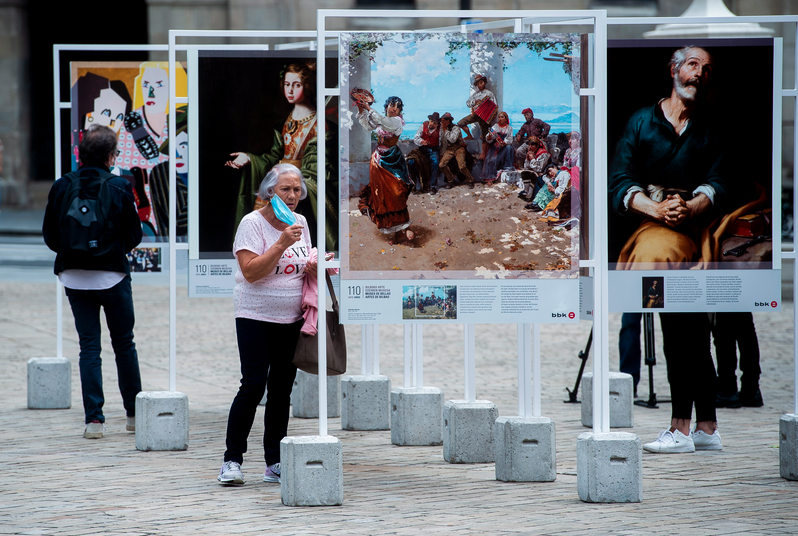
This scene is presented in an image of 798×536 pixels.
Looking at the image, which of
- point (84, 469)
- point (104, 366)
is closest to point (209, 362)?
point (104, 366)

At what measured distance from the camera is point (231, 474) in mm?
6430

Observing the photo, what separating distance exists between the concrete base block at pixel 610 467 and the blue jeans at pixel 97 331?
348cm

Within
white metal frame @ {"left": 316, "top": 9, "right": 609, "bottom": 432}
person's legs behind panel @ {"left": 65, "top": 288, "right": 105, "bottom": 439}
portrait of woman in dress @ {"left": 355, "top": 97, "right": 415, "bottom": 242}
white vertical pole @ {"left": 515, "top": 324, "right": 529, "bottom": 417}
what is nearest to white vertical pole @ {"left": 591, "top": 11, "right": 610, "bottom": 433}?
white metal frame @ {"left": 316, "top": 9, "right": 609, "bottom": 432}

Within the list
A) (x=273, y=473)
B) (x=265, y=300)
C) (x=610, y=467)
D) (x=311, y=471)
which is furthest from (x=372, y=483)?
(x=610, y=467)

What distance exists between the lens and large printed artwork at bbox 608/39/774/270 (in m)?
6.79

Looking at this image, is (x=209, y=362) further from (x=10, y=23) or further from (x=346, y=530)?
(x=10, y=23)

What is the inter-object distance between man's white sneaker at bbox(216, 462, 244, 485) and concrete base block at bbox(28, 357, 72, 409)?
318 centimetres

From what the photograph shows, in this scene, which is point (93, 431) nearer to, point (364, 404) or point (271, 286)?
point (364, 404)

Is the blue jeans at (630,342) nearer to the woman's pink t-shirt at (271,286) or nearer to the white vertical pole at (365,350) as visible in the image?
the white vertical pole at (365,350)

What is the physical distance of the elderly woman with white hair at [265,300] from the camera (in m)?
6.27

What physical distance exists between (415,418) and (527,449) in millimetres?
1468

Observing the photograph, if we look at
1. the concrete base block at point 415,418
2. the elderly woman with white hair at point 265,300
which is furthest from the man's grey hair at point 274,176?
the concrete base block at point 415,418

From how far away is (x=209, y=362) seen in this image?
11.7m

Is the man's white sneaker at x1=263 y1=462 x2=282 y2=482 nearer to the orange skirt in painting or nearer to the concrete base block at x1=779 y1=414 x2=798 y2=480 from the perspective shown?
the orange skirt in painting
